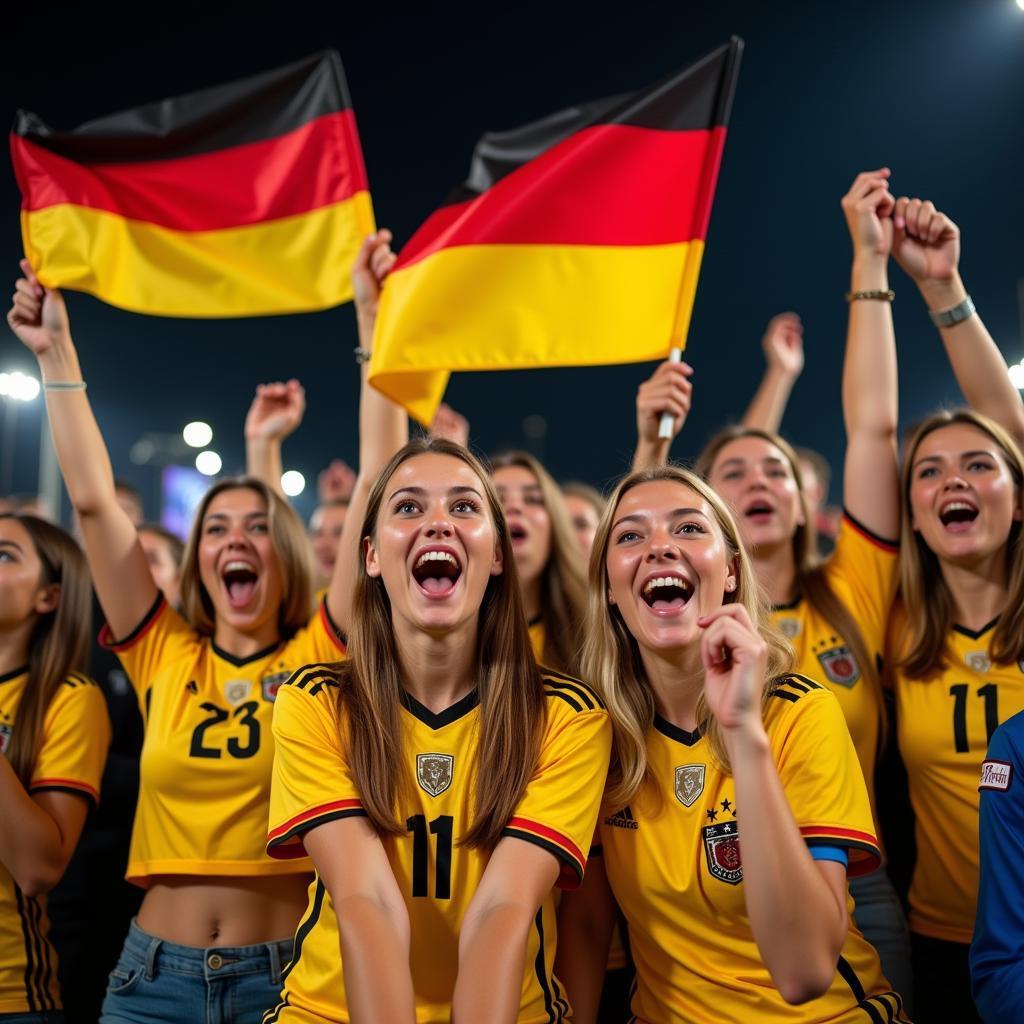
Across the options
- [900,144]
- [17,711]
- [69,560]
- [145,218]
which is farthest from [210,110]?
[900,144]

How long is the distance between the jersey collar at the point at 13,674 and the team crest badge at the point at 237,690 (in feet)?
2.69

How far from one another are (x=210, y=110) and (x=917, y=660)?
396 cm

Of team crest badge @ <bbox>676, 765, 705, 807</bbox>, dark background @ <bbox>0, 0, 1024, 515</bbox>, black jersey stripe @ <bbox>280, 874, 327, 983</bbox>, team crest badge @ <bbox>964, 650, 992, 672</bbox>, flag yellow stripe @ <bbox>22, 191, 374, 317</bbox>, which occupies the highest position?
dark background @ <bbox>0, 0, 1024, 515</bbox>

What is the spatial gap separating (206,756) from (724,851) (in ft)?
5.99

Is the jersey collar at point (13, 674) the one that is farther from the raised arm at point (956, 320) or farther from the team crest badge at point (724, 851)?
the raised arm at point (956, 320)

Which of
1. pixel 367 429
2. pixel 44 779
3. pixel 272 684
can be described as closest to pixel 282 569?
pixel 272 684

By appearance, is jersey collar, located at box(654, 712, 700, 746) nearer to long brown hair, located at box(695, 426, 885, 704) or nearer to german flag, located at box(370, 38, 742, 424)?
long brown hair, located at box(695, 426, 885, 704)

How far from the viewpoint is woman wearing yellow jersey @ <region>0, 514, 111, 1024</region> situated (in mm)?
3449

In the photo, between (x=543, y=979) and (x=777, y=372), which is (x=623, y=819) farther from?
(x=777, y=372)

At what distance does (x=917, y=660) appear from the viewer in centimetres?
368

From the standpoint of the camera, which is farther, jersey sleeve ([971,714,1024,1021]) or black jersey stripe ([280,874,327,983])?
black jersey stripe ([280,874,327,983])

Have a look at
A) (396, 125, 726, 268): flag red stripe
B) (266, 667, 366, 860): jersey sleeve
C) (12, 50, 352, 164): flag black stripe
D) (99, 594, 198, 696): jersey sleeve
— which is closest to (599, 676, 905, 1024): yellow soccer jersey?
(266, 667, 366, 860): jersey sleeve

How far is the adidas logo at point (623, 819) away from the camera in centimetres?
293

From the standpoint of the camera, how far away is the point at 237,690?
3.76m
